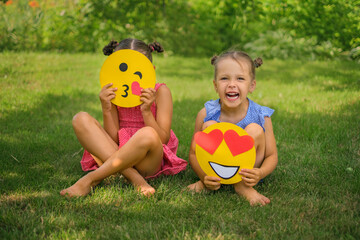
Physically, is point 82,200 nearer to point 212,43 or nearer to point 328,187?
point 328,187

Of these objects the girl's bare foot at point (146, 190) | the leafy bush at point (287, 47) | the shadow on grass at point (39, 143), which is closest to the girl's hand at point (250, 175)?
the girl's bare foot at point (146, 190)

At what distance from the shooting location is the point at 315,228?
202 centimetres

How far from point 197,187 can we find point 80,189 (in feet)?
2.37

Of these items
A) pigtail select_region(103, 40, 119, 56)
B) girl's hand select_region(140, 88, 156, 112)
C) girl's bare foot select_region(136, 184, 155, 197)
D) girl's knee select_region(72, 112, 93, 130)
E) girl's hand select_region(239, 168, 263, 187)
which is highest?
pigtail select_region(103, 40, 119, 56)

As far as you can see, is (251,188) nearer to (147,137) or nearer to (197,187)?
(197,187)

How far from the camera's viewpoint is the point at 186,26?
8805 millimetres

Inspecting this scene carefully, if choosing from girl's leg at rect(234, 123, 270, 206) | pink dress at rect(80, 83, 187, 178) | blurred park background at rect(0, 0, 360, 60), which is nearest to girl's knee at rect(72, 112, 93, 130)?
pink dress at rect(80, 83, 187, 178)

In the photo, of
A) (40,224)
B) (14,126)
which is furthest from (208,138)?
(14,126)

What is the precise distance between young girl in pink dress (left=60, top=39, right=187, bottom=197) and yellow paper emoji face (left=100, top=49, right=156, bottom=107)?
0.04 meters

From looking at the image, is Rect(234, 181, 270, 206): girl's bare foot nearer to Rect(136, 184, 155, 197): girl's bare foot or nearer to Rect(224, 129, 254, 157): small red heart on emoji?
Rect(224, 129, 254, 157): small red heart on emoji

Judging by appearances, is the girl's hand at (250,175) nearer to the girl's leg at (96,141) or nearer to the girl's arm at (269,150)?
the girl's arm at (269,150)

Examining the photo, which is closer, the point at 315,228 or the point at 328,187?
the point at 315,228

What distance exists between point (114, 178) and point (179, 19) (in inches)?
263

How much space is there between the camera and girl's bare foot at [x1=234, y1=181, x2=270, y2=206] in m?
2.34
